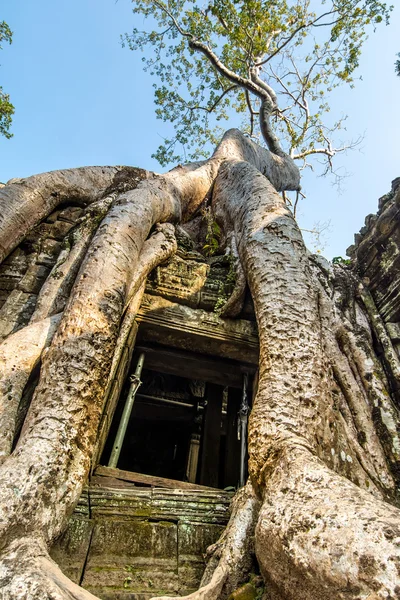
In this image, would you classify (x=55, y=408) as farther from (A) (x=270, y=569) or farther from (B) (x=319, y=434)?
(B) (x=319, y=434)

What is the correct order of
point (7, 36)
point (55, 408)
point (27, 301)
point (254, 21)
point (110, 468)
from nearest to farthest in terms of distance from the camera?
1. point (55, 408)
2. point (110, 468)
3. point (27, 301)
4. point (7, 36)
5. point (254, 21)

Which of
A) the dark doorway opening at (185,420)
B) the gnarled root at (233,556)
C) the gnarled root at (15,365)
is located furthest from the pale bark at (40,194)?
the gnarled root at (233,556)

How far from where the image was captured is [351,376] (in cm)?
237

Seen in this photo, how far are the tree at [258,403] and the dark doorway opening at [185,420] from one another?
71cm

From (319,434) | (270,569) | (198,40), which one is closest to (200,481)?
(319,434)

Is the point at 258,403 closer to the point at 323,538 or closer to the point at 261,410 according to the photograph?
the point at 261,410

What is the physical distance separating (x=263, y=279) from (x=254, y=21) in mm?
6955

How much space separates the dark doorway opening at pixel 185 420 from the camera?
3.02 meters

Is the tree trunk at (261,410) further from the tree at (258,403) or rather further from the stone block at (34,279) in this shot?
the stone block at (34,279)

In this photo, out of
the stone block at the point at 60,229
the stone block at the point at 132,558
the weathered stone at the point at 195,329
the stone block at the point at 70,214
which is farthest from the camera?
the stone block at the point at 70,214

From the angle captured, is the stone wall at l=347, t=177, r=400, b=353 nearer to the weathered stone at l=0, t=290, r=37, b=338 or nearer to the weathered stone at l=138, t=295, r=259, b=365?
the weathered stone at l=138, t=295, r=259, b=365

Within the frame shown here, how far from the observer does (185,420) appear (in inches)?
193

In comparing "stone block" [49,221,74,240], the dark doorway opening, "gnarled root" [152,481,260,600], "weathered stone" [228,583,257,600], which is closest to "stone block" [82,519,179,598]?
"gnarled root" [152,481,260,600]

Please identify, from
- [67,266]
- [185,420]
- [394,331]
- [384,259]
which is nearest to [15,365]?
[67,266]
